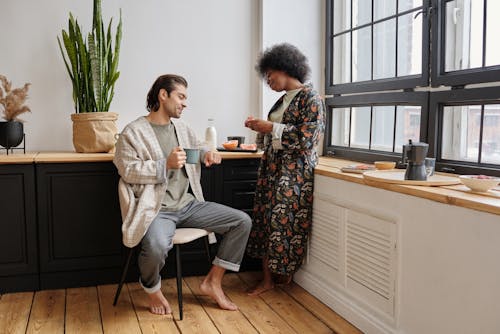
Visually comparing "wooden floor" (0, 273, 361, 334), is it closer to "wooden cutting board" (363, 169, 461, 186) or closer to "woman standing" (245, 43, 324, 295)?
"woman standing" (245, 43, 324, 295)

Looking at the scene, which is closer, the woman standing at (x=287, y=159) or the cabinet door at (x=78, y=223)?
the woman standing at (x=287, y=159)

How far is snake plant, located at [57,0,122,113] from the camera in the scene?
3557mm

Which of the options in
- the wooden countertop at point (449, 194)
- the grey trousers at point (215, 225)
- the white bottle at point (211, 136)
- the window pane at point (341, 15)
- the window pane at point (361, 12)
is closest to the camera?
the wooden countertop at point (449, 194)

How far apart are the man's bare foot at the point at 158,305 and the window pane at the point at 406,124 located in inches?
66.3

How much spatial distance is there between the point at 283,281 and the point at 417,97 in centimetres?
143

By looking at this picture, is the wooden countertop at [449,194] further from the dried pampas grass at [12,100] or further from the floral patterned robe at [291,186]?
the dried pampas grass at [12,100]

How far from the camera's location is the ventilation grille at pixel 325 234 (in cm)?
313

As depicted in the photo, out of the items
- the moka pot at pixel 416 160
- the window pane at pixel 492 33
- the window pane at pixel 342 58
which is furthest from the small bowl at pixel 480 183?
the window pane at pixel 342 58

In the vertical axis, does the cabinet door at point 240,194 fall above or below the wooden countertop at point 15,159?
below

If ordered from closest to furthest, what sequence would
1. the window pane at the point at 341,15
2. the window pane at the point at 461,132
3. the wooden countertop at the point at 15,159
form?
the window pane at the point at 461,132
the wooden countertop at the point at 15,159
the window pane at the point at 341,15

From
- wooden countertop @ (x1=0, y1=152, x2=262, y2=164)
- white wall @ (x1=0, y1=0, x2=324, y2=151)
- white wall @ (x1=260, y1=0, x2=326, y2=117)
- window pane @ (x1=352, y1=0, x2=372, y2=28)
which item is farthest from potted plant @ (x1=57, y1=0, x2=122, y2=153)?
window pane @ (x1=352, y1=0, x2=372, y2=28)

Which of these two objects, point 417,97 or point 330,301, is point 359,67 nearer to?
point 417,97

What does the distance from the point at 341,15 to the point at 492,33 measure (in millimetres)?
1557

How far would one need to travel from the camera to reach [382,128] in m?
3.62
